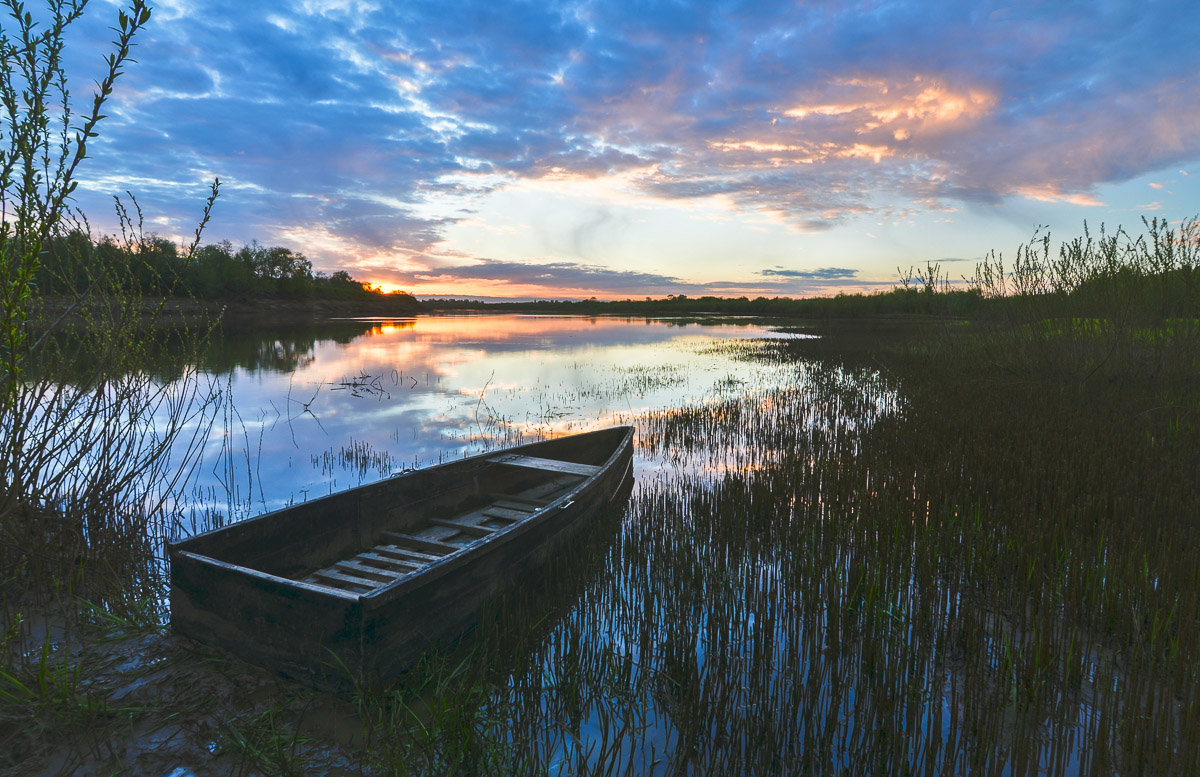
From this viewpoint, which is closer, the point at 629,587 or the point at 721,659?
the point at 721,659

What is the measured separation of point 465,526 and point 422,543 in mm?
635

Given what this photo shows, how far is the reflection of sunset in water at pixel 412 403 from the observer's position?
9.08 m

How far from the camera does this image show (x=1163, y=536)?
5008 mm

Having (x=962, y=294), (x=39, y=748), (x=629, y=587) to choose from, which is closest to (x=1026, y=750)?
(x=629, y=587)

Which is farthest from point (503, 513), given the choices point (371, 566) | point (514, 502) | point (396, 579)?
point (396, 579)

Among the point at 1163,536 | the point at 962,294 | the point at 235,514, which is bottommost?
the point at 235,514

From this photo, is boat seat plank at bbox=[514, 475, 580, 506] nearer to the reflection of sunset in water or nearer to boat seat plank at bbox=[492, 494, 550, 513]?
boat seat plank at bbox=[492, 494, 550, 513]

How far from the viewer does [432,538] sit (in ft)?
18.3

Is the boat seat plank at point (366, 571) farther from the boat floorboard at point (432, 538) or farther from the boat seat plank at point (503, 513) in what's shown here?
the boat seat plank at point (503, 513)

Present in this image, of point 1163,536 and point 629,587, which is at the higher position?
point 1163,536

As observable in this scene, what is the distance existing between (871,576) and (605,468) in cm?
297

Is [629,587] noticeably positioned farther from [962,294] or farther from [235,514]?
[962,294]

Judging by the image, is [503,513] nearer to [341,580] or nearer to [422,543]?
[422,543]

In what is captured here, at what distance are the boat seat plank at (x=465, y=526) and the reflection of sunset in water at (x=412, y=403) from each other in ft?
8.32
